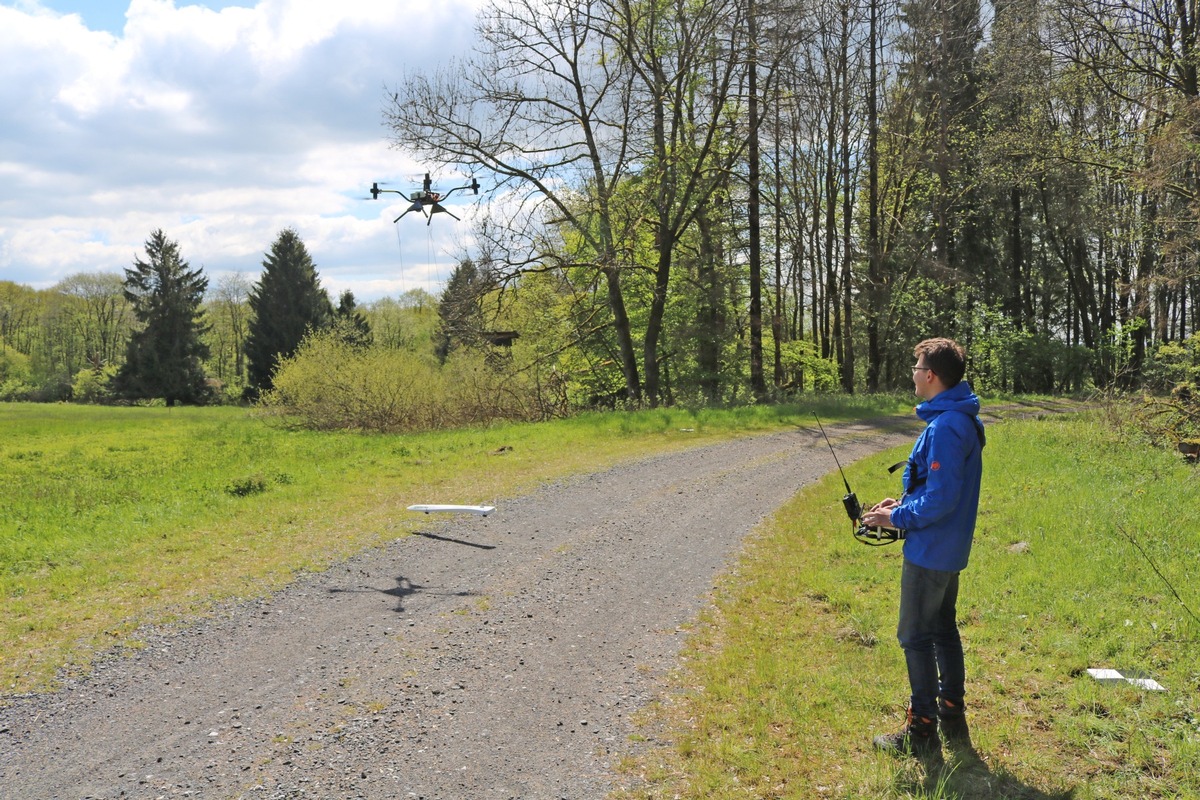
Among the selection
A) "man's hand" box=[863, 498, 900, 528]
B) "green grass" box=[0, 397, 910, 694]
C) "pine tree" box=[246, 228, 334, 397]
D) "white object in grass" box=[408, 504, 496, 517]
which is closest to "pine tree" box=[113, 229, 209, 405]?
"pine tree" box=[246, 228, 334, 397]

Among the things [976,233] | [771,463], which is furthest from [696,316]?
[976,233]

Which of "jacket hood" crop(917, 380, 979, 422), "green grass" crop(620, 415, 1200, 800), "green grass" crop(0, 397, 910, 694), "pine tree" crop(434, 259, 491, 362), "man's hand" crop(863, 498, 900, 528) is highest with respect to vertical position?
"pine tree" crop(434, 259, 491, 362)

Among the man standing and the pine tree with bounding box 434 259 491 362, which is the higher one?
the pine tree with bounding box 434 259 491 362

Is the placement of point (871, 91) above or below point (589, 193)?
above

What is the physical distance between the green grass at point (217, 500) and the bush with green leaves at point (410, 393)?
48.9 inches

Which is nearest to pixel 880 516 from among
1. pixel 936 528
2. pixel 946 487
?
pixel 936 528

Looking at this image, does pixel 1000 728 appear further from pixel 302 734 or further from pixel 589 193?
pixel 589 193

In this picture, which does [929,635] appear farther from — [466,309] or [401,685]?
[466,309]

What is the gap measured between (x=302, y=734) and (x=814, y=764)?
9.05ft

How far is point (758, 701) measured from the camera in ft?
15.7

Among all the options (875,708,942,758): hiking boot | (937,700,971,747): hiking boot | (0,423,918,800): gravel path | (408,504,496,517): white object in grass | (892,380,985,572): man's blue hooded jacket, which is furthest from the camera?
(408,504,496,517): white object in grass

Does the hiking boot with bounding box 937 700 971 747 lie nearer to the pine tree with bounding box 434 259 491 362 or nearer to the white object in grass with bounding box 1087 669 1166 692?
the white object in grass with bounding box 1087 669 1166 692

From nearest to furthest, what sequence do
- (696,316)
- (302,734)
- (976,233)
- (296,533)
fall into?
1. (302,734)
2. (296,533)
3. (696,316)
4. (976,233)

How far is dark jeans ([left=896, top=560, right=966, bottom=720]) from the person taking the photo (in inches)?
156
